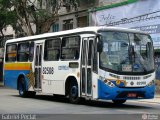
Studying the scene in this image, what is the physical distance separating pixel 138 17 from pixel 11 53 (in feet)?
29.4

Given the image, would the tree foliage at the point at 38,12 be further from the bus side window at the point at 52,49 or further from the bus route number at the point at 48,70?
the bus route number at the point at 48,70

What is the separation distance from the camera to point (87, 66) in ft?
57.0

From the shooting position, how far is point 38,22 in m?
37.1

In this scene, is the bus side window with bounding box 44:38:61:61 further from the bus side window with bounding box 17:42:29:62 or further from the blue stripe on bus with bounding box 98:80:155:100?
the blue stripe on bus with bounding box 98:80:155:100

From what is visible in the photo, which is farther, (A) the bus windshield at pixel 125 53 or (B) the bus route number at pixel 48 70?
(B) the bus route number at pixel 48 70

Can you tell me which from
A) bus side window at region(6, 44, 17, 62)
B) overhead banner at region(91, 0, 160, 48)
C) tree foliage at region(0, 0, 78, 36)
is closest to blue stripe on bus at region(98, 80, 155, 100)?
bus side window at region(6, 44, 17, 62)

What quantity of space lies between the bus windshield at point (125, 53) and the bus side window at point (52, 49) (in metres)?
3.34

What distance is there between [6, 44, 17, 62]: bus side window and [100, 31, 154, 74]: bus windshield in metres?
8.24

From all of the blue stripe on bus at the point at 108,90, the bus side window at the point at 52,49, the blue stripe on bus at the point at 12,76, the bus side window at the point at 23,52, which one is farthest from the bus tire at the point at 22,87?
the blue stripe on bus at the point at 108,90

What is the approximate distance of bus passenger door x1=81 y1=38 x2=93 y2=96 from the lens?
17.2 m

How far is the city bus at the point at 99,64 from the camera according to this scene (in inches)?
652

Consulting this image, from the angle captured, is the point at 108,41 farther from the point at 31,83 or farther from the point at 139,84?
the point at 31,83

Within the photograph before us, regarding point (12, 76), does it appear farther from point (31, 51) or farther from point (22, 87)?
point (31, 51)

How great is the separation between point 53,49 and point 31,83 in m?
2.82
